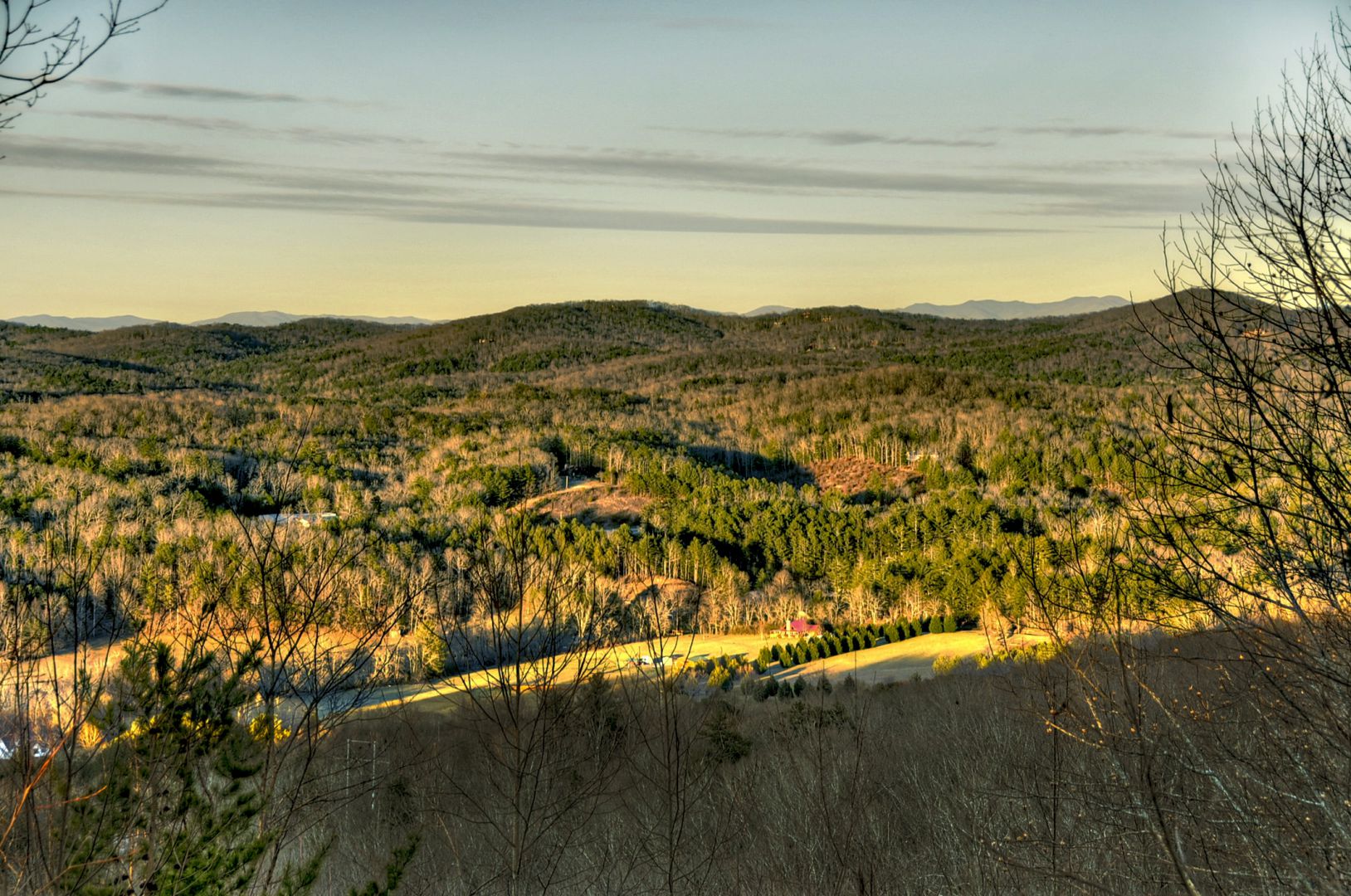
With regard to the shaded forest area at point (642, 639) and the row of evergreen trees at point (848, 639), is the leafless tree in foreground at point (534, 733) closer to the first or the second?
the shaded forest area at point (642, 639)

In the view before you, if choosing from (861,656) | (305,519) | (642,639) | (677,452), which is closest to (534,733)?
(642,639)

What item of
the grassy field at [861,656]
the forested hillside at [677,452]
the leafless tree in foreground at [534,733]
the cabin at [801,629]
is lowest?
the cabin at [801,629]

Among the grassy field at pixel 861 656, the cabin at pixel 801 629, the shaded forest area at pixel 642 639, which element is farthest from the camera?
the cabin at pixel 801 629

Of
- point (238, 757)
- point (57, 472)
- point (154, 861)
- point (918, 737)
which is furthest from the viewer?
point (57, 472)

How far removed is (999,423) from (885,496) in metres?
18.8

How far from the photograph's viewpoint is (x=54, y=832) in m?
4.18

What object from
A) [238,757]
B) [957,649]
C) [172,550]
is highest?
[238,757]

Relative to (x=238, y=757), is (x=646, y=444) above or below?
below

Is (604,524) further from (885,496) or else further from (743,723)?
(743,723)

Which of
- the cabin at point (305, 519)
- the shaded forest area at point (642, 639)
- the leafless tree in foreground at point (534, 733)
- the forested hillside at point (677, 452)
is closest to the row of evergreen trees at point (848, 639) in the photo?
the shaded forest area at point (642, 639)

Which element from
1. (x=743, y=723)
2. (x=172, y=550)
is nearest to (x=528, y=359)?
(x=172, y=550)

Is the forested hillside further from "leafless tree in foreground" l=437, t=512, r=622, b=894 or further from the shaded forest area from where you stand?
"leafless tree in foreground" l=437, t=512, r=622, b=894

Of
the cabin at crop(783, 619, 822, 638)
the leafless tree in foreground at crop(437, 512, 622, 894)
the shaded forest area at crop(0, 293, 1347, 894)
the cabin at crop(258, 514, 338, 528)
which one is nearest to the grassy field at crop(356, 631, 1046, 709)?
the shaded forest area at crop(0, 293, 1347, 894)

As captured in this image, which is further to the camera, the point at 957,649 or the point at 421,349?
the point at 421,349
